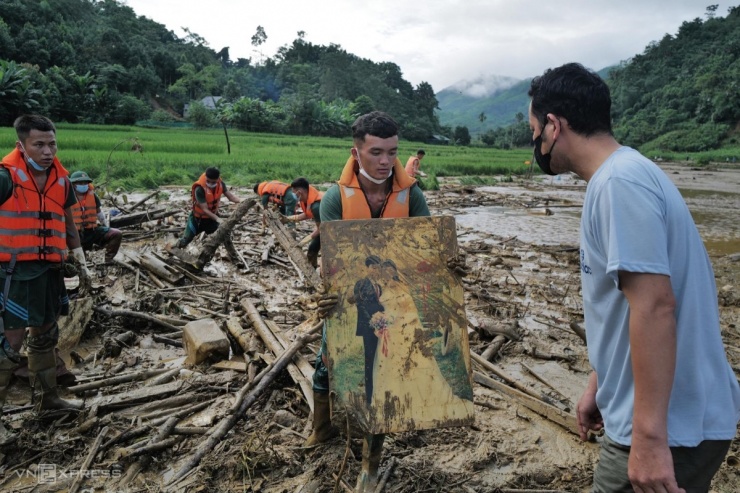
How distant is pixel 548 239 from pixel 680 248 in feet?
35.3

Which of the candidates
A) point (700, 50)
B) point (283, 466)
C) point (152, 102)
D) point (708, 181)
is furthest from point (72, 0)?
point (700, 50)

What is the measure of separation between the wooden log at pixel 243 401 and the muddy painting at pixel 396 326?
1354 millimetres

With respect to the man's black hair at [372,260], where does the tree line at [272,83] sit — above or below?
above

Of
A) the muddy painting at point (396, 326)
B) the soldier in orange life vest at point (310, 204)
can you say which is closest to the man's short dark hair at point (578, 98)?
the muddy painting at point (396, 326)

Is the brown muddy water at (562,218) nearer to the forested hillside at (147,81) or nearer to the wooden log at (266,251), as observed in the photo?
the wooden log at (266,251)

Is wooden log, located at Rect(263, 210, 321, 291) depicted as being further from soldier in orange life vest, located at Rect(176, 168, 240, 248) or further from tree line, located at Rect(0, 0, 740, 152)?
tree line, located at Rect(0, 0, 740, 152)

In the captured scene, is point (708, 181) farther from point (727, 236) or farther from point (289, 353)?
point (289, 353)

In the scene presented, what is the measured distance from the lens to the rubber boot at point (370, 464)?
105 inches

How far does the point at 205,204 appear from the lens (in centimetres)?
820

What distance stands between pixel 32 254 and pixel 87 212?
111 inches

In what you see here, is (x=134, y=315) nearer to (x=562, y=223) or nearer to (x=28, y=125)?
(x=28, y=125)

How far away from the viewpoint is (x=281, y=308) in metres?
6.31

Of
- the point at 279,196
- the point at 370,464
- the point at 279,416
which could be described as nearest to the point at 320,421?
the point at 279,416

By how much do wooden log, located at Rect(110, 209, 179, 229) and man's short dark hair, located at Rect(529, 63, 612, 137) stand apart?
30.1 feet
